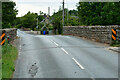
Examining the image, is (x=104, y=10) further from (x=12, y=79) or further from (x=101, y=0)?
(x=12, y=79)

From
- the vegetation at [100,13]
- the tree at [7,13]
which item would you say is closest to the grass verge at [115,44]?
the tree at [7,13]

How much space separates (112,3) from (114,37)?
997 inches

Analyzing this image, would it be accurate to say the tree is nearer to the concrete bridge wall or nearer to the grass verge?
the concrete bridge wall

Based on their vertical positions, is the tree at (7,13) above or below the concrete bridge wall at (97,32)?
above

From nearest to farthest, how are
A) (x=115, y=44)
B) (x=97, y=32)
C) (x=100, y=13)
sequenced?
(x=115, y=44) < (x=97, y=32) < (x=100, y=13)

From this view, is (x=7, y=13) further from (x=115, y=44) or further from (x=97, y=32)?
(x=115, y=44)

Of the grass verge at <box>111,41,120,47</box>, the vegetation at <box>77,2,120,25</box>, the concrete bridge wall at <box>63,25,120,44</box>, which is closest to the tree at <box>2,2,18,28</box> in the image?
the concrete bridge wall at <box>63,25,120,44</box>

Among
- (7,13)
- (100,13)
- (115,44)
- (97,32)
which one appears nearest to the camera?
(115,44)

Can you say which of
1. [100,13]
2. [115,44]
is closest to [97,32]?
[115,44]

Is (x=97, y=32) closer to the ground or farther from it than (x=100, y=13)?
closer to the ground

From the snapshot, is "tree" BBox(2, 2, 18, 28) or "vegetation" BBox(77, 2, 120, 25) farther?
"vegetation" BBox(77, 2, 120, 25)

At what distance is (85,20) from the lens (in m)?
45.6

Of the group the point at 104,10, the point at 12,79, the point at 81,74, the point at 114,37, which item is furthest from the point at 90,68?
the point at 104,10

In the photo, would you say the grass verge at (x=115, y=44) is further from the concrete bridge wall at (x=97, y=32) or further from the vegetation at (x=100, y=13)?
the vegetation at (x=100, y=13)
